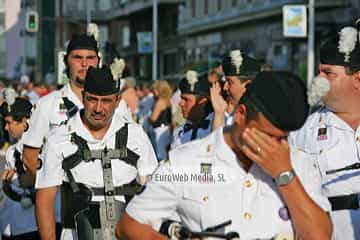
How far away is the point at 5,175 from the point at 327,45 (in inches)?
134

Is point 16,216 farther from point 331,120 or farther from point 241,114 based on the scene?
point 241,114

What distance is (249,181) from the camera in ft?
13.5

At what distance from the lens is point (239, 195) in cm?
413

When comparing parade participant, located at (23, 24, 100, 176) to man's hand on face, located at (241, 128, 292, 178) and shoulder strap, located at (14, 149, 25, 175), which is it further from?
man's hand on face, located at (241, 128, 292, 178)

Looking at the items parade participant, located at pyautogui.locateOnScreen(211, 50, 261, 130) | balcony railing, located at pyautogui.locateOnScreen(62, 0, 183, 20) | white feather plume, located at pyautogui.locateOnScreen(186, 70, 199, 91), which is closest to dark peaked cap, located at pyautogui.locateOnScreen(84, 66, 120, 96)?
parade participant, located at pyautogui.locateOnScreen(211, 50, 261, 130)

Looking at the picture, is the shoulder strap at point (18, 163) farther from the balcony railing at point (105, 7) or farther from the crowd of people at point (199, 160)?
the balcony railing at point (105, 7)

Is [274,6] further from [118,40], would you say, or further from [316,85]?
[316,85]

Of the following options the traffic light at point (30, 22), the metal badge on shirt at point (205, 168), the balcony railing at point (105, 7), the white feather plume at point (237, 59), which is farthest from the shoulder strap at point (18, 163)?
the balcony railing at point (105, 7)

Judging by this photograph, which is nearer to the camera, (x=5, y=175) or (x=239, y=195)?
(x=239, y=195)

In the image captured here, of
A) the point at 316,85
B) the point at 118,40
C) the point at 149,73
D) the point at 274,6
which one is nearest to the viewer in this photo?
the point at 316,85

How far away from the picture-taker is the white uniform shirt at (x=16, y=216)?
28.3 feet

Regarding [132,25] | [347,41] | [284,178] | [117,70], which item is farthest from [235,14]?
[284,178]

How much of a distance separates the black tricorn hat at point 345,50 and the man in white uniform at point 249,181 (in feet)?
6.82

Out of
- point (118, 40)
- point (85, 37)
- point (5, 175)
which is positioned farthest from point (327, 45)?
point (118, 40)
